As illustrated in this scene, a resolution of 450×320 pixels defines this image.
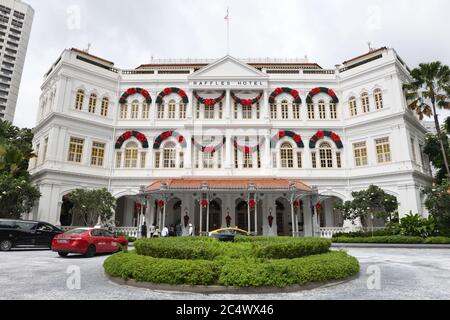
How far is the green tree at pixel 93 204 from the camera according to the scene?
73.8 feet

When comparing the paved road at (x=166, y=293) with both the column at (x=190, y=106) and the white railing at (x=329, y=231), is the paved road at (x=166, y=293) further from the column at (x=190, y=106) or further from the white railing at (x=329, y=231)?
the column at (x=190, y=106)

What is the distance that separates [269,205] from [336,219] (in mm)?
6817

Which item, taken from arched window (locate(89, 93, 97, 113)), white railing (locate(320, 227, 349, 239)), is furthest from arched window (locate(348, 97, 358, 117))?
arched window (locate(89, 93, 97, 113))

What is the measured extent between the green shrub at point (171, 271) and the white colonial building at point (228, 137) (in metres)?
17.3

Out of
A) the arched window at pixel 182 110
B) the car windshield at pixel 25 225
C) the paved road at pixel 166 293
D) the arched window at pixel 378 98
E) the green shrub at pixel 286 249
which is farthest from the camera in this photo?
the arched window at pixel 182 110

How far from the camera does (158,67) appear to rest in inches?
1247

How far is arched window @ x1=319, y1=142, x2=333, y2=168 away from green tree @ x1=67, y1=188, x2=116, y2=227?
18.5m

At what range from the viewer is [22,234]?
16.6 m

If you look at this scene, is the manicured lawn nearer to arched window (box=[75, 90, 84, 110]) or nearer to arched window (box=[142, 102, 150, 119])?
arched window (box=[142, 102, 150, 119])

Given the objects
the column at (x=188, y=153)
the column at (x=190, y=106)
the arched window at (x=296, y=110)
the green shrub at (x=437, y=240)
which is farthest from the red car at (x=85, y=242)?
the arched window at (x=296, y=110)

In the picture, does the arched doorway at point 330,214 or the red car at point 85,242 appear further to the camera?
the arched doorway at point 330,214

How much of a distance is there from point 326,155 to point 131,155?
1808 cm

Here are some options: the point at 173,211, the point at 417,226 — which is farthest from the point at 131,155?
the point at 417,226
